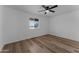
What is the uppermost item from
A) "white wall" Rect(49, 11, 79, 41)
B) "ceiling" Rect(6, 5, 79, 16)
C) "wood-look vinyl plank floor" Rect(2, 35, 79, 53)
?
"ceiling" Rect(6, 5, 79, 16)

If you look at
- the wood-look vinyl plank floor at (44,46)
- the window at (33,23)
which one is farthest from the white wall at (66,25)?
the window at (33,23)

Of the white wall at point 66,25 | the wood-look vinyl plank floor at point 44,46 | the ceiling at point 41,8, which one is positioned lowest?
the wood-look vinyl plank floor at point 44,46

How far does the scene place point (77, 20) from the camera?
5.45 feet

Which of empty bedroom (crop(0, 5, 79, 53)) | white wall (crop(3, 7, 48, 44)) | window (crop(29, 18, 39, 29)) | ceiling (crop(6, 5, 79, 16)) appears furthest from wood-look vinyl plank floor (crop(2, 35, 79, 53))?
ceiling (crop(6, 5, 79, 16))

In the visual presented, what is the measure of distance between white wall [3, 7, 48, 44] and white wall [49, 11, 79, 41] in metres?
0.19

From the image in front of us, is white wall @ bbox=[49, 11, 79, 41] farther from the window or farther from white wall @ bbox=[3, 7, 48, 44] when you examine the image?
the window

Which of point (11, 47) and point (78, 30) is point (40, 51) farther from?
point (78, 30)

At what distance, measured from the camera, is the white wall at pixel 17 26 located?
159 cm

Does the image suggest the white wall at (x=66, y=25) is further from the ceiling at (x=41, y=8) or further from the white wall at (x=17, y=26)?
the white wall at (x=17, y=26)

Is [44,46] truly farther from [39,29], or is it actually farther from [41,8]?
[41,8]

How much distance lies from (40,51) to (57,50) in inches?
14.1

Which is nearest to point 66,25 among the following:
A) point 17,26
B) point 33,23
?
point 33,23

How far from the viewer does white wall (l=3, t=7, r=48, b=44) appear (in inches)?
62.6
